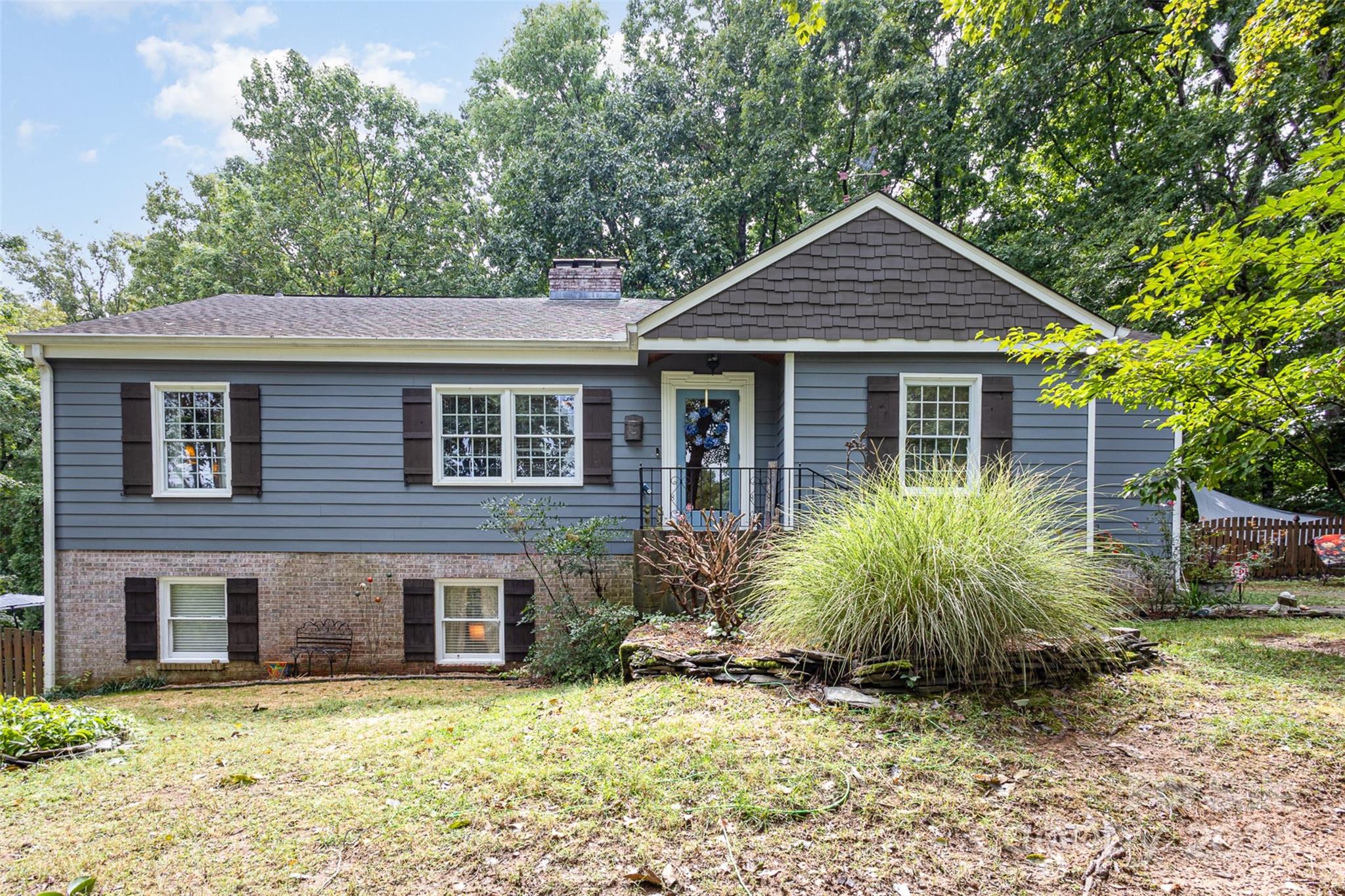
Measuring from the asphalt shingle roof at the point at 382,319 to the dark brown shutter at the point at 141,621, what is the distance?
10.1 feet

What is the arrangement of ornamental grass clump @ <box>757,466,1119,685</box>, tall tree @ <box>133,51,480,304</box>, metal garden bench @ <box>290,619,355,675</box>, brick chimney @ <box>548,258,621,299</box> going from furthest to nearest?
tall tree @ <box>133,51,480,304</box> → brick chimney @ <box>548,258,621,299</box> → metal garden bench @ <box>290,619,355,675</box> → ornamental grass clump @ <box>757,466,1119,685</box>

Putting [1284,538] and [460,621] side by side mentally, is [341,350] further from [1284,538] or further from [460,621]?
[1284,538]

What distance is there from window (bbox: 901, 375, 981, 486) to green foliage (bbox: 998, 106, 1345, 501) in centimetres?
204

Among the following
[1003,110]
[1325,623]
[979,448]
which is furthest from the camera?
[1003,110]

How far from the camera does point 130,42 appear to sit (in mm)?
9664

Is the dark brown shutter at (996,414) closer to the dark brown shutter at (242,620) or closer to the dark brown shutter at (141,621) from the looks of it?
the dark brown shutter at (242,620)

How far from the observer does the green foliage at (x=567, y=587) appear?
20.0ft

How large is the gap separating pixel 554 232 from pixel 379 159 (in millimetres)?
7154

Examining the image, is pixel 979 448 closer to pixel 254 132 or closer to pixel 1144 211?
pixel 1144 211

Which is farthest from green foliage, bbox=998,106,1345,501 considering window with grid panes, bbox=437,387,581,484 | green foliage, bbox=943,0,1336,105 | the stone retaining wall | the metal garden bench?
the metal garden bench

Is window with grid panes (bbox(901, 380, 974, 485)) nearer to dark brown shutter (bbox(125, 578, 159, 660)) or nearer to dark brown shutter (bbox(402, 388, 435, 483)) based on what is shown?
dark brown shutter (bbox(402, 388, 435, 483))

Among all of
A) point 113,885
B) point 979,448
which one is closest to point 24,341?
point 113,885

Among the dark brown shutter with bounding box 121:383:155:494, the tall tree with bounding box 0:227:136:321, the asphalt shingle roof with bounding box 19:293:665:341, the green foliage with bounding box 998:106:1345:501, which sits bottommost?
the dark brown shutter with bounding box 121:383:155:494

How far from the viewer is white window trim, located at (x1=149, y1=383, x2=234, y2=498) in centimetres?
729
